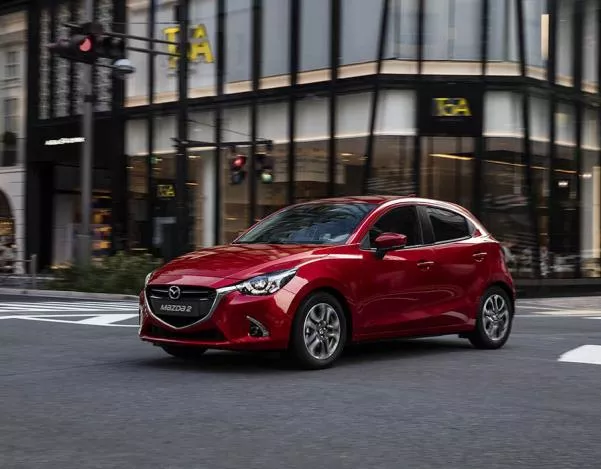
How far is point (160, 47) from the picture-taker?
3022 cm

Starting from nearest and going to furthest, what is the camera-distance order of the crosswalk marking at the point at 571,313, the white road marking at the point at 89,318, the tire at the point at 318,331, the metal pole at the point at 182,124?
1. the tire at the point at 318,331
2. the white road marking at the point at 89,318
3. the crosswalk marking at the point at 571,313
4. the metal pole at the point at 182,124

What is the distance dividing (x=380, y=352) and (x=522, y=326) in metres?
5.27

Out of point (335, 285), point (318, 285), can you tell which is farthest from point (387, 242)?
point (318, 285)

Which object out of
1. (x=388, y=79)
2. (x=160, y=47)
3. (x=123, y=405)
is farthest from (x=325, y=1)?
(x=123, y=405)

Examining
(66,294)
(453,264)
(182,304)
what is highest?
(453,264)

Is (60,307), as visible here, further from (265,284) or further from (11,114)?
(11,114)

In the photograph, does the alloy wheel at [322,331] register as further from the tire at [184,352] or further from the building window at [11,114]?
the building window at [11,114]

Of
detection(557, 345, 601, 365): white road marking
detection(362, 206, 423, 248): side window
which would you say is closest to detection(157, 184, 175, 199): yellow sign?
detection(557, 345, 601, 365): white road marking

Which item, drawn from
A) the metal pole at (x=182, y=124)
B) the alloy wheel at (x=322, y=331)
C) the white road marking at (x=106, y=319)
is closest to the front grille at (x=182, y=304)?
the alloy wheel at (x=322, y=331)

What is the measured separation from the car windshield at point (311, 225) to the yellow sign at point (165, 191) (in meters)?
20.2

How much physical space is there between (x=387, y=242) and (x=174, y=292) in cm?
207

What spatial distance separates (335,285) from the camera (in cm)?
864

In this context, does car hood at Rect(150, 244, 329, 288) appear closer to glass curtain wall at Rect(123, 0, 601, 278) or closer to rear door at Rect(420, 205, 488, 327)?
rear door at Rect(420, 205, 488, 327)

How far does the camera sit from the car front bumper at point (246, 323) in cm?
814
